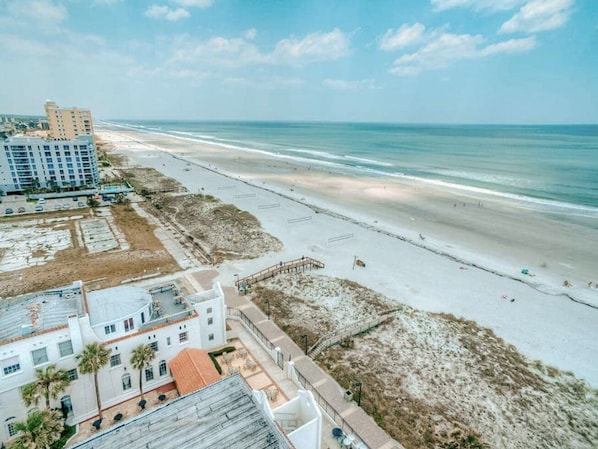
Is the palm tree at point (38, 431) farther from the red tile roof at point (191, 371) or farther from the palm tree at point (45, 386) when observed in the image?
the red tile roof at point (191, 371)

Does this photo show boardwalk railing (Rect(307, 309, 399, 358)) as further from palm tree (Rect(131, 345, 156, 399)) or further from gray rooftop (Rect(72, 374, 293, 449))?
gray rooftop (Rect(72, 374, 293, 449))

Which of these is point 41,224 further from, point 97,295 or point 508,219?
point 508,219

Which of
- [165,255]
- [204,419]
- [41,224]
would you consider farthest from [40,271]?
[204,419]

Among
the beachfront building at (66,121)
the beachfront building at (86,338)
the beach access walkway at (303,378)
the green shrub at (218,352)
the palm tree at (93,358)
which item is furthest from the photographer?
the beachfront building at (66,121)

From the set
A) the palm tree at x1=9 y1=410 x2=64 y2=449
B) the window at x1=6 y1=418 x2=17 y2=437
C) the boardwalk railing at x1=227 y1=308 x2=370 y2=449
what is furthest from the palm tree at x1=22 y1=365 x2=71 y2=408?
the boardwalk railing at x1=227 y1=308 x2=370 y2=449

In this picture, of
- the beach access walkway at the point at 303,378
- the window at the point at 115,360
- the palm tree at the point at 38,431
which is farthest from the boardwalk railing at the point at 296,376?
the palm tree at the point at 38,431

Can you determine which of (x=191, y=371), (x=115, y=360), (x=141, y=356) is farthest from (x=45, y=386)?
(x=191, y=371)

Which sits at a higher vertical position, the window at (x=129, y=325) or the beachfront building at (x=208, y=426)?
the beachfront building at (x=208, y=426)
